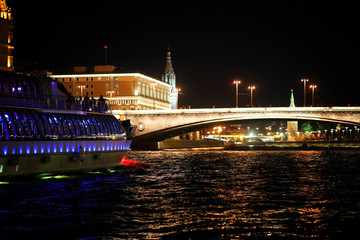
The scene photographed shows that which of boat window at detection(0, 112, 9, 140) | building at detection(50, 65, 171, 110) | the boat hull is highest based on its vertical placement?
building at detection(50, 65, 171, 110)

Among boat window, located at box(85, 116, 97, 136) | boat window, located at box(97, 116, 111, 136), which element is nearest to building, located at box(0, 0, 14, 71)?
boat window, located at box(97, 116, 111, 136)

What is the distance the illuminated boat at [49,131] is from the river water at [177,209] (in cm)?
181

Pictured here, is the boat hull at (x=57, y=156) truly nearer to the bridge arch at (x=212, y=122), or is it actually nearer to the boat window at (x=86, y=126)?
the boat window at (x=86, y=126)

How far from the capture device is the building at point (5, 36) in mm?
110188

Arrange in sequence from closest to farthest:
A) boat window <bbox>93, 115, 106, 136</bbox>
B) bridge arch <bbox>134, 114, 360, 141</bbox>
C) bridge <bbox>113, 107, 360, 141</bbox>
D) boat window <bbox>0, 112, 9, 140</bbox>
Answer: boat window <bbox>0, 112, 9, 140</bbox>, boat window <bbox>93, 115, 106, 136</bbox>, bridge <bbox>113, 107, 360, 141</bbox>, bridge arch <bbox>134, 114, 360, 141</bbox>

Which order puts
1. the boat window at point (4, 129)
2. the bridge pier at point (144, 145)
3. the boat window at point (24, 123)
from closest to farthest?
the boat window at point (4, 129) → the boat window at point (24, 123) → the bridge pier at point (144, 145)

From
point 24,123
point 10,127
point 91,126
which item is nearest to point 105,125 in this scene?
point 91,126

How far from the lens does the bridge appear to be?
9756cm

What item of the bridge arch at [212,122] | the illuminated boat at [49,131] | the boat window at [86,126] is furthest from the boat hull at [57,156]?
the bridge arch at [212,122]

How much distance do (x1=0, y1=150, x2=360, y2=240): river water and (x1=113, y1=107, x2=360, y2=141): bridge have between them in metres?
62.3

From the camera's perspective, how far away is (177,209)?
76.4 feet

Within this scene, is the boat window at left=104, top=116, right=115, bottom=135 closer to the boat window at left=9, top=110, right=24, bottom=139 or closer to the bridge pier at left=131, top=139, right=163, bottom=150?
the boat window at left=9, top=110, right=24, bottom=139

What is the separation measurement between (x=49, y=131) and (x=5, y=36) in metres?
79.7

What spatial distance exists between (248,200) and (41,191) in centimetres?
1051
